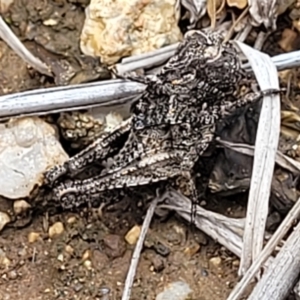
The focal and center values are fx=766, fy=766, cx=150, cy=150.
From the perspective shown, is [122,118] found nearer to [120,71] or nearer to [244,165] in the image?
[120,71]

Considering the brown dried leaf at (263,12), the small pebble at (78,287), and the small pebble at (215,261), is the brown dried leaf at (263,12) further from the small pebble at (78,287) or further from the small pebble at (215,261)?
the small pebble at (78,287)

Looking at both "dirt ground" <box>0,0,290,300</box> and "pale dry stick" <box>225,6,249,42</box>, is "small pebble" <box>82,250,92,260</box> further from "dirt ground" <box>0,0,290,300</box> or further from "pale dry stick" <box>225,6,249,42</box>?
"pale dry stick" <box>225,6,249,42</box>

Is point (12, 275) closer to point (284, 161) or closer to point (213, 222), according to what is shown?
point (213, 222)

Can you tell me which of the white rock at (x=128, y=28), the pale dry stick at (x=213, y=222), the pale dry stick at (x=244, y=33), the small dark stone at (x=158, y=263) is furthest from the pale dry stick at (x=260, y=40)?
the small dark stone at (x=158, y=263)

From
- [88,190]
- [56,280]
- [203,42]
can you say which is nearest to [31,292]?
[56,280]

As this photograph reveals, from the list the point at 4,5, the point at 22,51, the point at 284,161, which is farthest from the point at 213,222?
the point at 4,5
